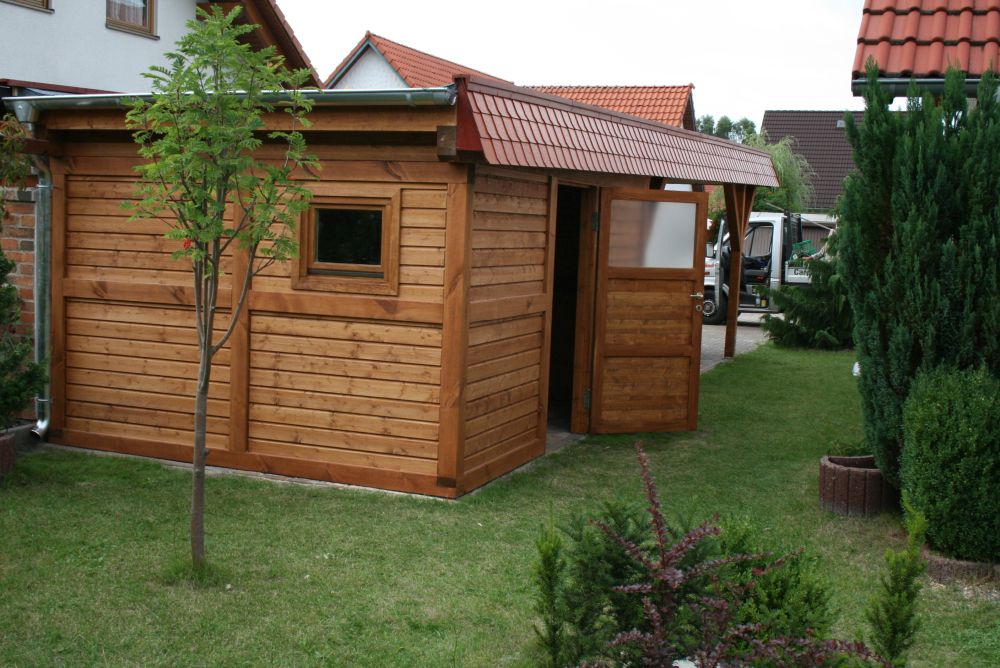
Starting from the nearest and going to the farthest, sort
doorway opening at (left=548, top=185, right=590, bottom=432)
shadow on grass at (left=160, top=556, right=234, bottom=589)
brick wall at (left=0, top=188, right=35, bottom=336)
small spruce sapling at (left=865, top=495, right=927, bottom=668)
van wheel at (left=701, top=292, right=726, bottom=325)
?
small spruce sapling at (left=865, top=495, right=927, bottom=668)
shadow on grass at (left=160, top=556, right=234, bottom=589)
brick wall at (left=0, top=188, right=35, bottom=336)
doorway opening at (left=548, top=185, right=590, bottom=432)
van wheel at (left=701, top=292, right=726, bottom=325)

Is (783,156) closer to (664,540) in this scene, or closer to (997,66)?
(997,66)

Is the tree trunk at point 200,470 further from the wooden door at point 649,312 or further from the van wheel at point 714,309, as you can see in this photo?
the van wheel at point 714,309

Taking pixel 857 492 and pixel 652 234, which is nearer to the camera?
pixel 857 492

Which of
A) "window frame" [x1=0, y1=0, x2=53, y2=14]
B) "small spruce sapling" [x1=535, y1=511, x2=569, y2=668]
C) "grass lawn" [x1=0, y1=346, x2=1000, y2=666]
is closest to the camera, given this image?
"small spruce sapling" [x1=535, y1=511, x2=569, y2=668]

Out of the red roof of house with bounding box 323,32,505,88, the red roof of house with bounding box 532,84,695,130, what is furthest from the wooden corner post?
the red roof of house with bounding box 532,84,695,130

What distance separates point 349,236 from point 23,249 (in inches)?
128

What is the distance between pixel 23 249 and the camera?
30.9 ft

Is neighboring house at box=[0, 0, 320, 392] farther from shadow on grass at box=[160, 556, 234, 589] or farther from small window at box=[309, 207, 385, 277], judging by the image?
shadow on grass at box=[160, 556, 234, 589]

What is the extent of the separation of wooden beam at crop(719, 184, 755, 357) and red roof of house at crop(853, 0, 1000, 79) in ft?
26.1

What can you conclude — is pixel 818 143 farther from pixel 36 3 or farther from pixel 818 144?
pixel 36 3

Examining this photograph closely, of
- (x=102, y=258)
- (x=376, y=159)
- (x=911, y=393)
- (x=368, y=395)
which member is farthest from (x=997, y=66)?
(x=102, y=258)

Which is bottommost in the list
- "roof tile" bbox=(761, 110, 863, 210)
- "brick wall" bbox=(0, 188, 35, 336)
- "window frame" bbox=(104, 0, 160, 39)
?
"brick wall" bbox=(0, 188, 35, 336)

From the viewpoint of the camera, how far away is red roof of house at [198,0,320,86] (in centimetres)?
1802

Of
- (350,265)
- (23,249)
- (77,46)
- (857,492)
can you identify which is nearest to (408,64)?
(77,46)
